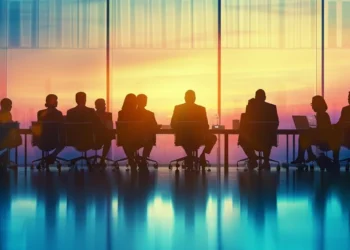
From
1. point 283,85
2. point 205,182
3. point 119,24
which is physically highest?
point 119,24

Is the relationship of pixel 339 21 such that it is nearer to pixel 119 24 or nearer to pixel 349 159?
pixel 349 159

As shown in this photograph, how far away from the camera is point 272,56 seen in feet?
39.0

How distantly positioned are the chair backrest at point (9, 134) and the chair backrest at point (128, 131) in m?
1.61

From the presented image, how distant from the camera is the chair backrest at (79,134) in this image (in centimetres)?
996

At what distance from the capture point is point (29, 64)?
1190cm

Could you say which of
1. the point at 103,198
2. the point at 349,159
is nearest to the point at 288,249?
the point at 103,198

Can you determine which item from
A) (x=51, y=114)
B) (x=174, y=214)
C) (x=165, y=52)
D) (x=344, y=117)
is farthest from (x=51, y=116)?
(x=174, y=214)

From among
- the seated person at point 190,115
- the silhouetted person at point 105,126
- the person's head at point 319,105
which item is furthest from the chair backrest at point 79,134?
the person's head at point 319,105

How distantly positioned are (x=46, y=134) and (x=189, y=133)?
2.15 metres

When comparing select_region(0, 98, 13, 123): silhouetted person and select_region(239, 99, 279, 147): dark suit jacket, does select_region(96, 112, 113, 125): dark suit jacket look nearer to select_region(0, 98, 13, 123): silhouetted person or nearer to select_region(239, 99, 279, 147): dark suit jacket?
select_region(0, 98, 13, 123): silhouetted person

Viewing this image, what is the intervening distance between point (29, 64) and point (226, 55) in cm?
354

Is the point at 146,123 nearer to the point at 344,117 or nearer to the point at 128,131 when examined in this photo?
the point at 128,131

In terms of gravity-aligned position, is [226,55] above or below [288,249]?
above

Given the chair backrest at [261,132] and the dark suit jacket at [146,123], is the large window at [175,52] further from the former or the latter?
the chair backrest at [261,132]
